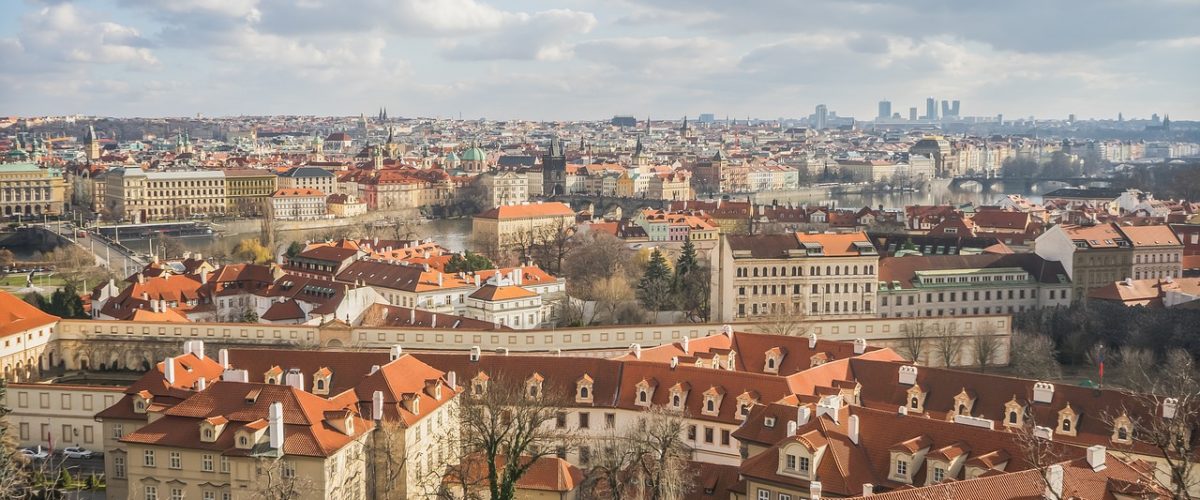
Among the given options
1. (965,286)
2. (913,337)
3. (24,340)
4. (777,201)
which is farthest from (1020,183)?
(24,340)

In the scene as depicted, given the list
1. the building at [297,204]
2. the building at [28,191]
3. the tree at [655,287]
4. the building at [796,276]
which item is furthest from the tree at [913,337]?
the building at [28,191]

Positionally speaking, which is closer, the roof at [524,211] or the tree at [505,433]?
the tree at [505,433]

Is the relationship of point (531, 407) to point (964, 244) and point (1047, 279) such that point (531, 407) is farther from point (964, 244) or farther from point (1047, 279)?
point (964, 244)

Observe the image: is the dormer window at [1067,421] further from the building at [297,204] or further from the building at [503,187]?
the building at [503,187]

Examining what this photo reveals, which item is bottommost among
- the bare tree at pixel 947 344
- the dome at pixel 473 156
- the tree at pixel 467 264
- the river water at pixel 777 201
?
the river water at pixel 777 201

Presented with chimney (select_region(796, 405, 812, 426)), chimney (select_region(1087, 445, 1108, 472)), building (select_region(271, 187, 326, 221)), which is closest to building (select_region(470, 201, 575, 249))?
building (select_region(271, 187, 326, 221))

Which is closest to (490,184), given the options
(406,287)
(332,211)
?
(332,211)

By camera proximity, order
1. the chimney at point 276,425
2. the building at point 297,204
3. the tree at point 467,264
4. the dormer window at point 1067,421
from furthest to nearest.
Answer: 1. the building at point 297,204
2. the tree at point 467,264
3. the dormer window at point 1067,421
4. the chimney at point 276,425
